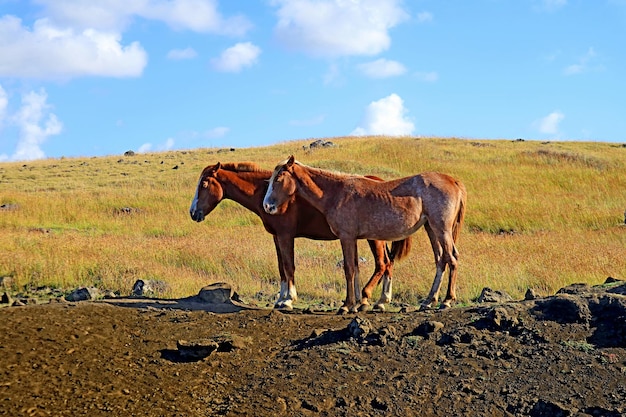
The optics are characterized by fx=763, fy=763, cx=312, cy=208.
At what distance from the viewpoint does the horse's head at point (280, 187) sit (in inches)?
449

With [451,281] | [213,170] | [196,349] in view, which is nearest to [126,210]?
[213,170]

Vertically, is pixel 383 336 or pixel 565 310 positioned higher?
pixel 565 310

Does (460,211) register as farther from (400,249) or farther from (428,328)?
(428,328)

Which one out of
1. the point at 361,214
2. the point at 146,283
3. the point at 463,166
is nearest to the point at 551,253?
the point at 361,214

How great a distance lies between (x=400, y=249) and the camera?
12.6 metres

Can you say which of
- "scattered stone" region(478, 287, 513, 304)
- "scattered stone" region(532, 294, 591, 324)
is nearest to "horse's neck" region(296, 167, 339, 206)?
"scattered stone" region(478, 287, 513, 304)

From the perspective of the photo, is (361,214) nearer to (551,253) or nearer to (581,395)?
(581,395)

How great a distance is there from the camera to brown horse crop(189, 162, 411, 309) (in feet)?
38.7

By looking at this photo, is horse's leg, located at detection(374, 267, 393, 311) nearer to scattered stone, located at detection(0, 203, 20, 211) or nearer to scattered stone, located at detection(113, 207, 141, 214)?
scattered stone, located at detection(113, 207, 141, 214)

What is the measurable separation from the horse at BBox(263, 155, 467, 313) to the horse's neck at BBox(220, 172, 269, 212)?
1.13m

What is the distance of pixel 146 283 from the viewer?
545 inches

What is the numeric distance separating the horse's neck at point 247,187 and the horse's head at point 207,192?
0.44 ft

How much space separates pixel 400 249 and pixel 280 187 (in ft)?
8.06

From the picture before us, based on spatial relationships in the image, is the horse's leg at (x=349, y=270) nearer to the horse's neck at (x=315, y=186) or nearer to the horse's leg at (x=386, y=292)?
the horse's neck at (x=315, y=186)
